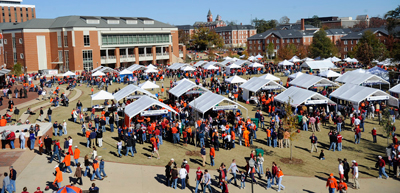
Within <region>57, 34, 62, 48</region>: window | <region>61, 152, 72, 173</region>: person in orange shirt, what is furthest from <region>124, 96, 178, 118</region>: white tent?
<region>57, 34, 62, 48</region>: window

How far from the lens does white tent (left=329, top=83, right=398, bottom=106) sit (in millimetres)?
24797

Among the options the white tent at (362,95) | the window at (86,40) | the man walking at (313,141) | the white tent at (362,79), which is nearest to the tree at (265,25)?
the window at (86,40)

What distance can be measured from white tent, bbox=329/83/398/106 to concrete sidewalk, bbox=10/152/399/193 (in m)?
11.2

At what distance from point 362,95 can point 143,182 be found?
17644 millimetres

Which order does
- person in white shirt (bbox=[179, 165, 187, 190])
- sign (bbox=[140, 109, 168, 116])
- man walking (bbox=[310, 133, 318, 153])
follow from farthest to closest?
sign (bbox=[140, 109, 168, 116]) → man walking (bbox=[310, 133, 318, 153]) → person in white shirt (bbox=[179, 165, 187, 190])

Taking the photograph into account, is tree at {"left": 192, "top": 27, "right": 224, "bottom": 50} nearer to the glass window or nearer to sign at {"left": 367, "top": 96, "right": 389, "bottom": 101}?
the glass window

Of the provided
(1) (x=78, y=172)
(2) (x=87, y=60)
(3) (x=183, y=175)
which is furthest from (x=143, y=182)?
(2) (x=87, y=60)

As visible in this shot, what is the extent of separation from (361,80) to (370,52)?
24698 millimetres

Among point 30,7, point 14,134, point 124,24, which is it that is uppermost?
point 30,7

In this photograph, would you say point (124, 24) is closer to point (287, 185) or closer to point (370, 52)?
point (370, 52)

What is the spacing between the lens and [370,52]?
5403 cm

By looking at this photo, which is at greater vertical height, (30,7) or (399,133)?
(30,7)

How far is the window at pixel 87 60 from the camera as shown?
62594 mm

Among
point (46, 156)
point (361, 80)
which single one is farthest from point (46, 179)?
point (361, 80)
